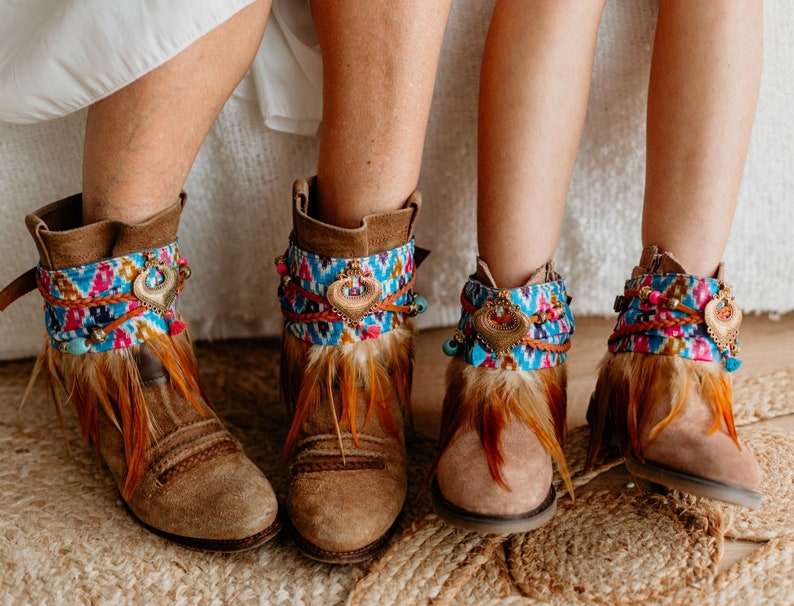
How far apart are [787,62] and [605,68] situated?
21 cm

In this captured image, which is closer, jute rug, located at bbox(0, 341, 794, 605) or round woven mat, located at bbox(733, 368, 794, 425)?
jute rug, located at bbox(0, 341, 794, 605)

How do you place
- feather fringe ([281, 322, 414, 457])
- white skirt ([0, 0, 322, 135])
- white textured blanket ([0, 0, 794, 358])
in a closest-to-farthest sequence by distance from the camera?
1. white skirt ([0, 0, 322, 135])
2. feather fringe ([281, 322, 414, 457])
3. white textured blanket ([0, 0, 794, 358])

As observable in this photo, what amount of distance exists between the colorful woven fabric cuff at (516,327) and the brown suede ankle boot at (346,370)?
0.07 m

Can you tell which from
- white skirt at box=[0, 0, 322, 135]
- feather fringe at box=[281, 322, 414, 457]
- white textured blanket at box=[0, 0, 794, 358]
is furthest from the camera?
white textured blanket at box=[0, 0, 794, 358]

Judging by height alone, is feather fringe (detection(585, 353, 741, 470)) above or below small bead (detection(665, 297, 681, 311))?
below

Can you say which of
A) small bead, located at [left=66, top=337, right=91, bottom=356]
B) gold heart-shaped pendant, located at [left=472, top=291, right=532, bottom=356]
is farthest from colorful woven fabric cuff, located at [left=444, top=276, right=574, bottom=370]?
small bead, located at [left=66, top=337, right=91, bottom=356]

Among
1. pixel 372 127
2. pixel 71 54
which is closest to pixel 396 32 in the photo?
pixel 372 127

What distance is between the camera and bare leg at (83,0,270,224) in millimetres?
617

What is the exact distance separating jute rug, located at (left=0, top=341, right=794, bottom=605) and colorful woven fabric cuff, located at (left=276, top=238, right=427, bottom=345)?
17 cm

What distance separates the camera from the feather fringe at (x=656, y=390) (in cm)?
66

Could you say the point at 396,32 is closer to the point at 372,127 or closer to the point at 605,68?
the point at 372,127

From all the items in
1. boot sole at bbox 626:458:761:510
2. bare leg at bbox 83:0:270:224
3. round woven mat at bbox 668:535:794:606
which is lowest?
round woven mat at bbox 668:535:794:606

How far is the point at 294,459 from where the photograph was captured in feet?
2.27

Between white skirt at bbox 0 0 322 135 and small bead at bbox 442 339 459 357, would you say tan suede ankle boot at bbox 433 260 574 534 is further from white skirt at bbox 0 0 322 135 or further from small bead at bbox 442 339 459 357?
white skirt at bbox 0 0 322 135
